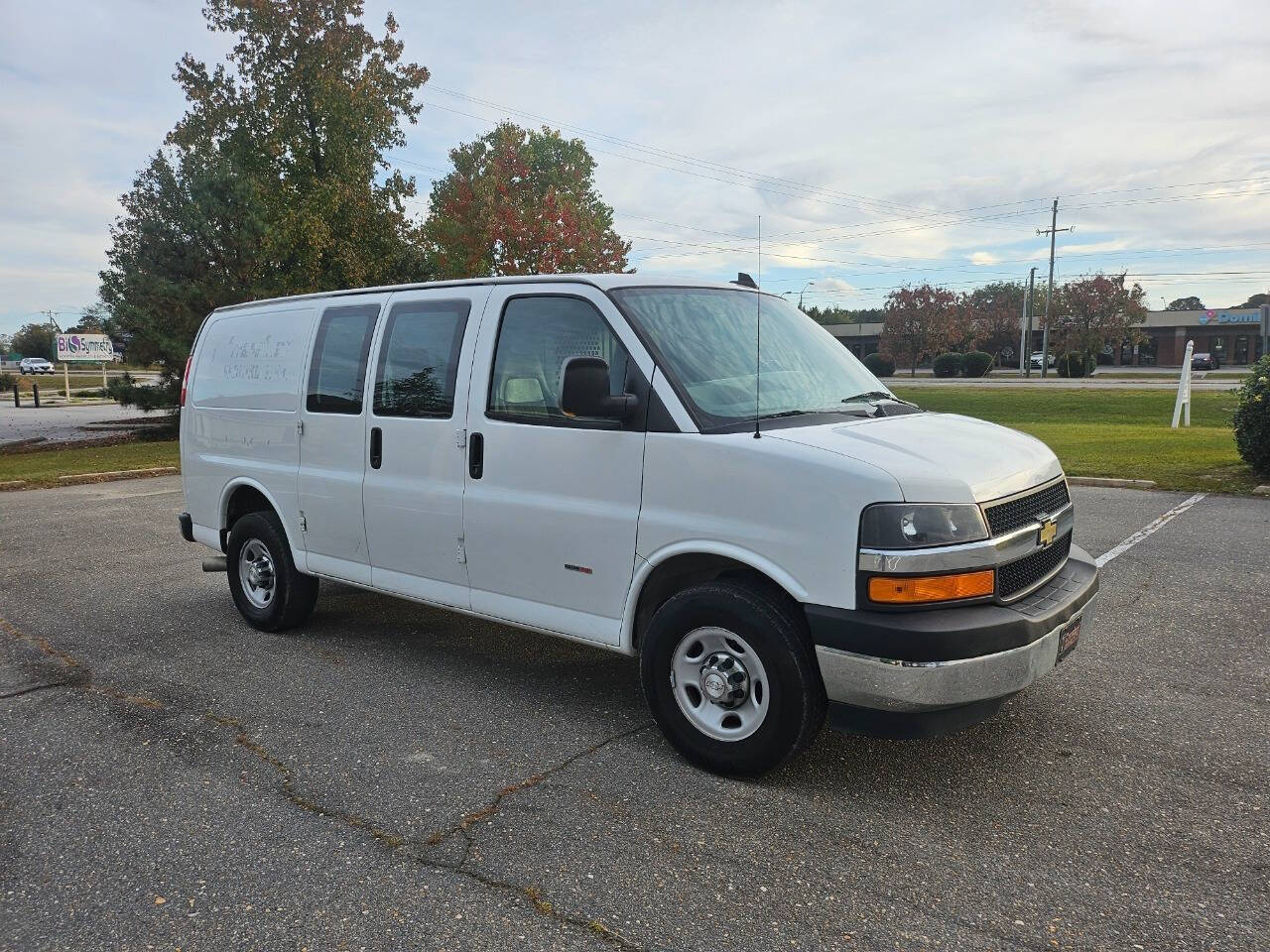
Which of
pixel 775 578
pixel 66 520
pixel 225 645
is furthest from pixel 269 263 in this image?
pixel 775 578

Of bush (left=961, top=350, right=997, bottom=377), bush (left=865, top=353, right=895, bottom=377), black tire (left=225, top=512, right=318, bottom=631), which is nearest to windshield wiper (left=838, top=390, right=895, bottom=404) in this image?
black tire (left=225, top=512, right=318, bottom=631)

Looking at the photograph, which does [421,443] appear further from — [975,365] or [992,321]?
[992,321]

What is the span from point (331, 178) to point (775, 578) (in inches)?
890

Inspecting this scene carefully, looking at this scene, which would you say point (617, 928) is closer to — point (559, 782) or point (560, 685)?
point (559, 782)

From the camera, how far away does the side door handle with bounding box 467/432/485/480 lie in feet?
14.8

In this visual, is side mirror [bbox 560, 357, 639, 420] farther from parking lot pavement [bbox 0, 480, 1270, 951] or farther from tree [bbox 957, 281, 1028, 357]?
tree [bbox 957, 281, 1028, 357]

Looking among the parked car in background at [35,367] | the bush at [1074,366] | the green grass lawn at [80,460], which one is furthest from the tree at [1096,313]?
the parked car in background at [35,367]

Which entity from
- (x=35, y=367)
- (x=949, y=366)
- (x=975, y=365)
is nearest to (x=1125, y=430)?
(x=975, y=365)

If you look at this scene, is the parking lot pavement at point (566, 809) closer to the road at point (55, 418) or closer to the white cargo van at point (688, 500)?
the white cargo van at point (688, 500)

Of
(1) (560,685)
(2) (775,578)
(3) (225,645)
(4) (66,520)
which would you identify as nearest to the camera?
(2) (775,578)

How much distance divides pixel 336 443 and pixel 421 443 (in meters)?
0.77

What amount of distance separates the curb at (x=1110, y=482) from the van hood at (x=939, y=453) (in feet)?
26.5

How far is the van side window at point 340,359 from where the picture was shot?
5188mm

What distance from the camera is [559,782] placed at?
3762mm
